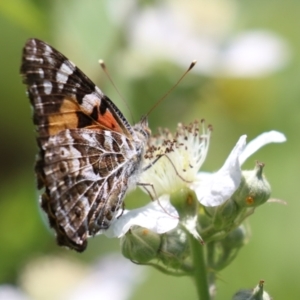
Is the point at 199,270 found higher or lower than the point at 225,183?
lower

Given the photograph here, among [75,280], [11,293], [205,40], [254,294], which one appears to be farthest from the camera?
[205,40]

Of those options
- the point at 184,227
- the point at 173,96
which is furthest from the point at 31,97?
the point at 173,96

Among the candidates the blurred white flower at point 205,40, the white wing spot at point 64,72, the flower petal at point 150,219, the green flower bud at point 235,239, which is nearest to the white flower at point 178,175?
the flower petal at point 150,219

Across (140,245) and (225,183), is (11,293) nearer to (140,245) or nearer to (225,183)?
(140,245)

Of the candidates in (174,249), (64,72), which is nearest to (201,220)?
(174,249)

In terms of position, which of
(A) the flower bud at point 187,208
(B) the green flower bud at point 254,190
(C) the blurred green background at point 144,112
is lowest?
(C) the blurred green background at point 144,112

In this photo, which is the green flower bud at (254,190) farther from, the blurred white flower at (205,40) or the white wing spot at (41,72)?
the blurred white flower at (205,40)
